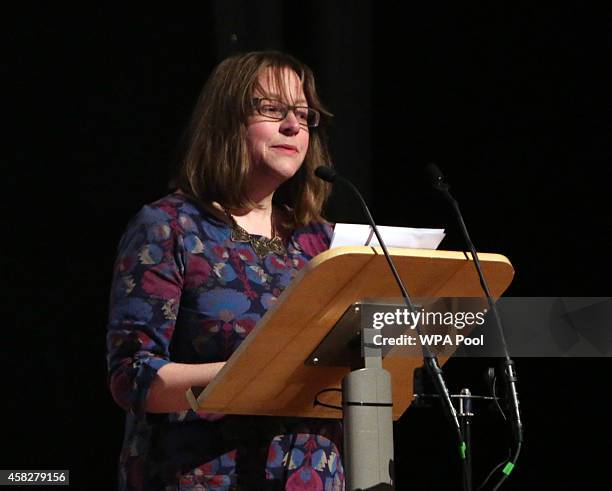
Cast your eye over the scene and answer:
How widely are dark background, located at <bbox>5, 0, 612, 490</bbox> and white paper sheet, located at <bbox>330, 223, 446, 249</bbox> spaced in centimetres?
149

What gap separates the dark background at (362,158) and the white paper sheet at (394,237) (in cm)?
149

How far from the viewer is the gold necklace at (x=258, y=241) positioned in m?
2.17

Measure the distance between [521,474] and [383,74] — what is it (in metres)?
1.37

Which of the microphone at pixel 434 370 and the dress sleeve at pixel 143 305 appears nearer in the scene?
the microphone at pixel 434 370

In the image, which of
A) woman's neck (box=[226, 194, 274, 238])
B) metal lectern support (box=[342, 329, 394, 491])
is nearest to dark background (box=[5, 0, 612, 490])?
woman's neck (box=[226, 194, 274, 238])

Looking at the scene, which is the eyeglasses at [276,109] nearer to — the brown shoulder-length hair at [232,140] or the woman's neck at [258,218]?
the brown shoulder-length hair at [232,140]

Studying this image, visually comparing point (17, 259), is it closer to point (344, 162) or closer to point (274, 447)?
point (344, 162)

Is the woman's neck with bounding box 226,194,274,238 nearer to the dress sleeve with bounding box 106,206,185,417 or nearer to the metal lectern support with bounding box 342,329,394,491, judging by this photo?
the dress sleeve with bounding box 106,206,185,417

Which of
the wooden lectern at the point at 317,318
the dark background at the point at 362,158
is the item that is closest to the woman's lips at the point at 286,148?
the wooden lectern at the point at 317,318

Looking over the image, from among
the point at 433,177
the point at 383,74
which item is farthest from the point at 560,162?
the point at 433,177

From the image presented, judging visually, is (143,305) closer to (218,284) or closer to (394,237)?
(218,284)

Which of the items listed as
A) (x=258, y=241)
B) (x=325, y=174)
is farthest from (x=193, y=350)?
(x=325, y=174)

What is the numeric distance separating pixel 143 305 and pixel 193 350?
0.44ft

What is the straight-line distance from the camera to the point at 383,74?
3.57 meters
